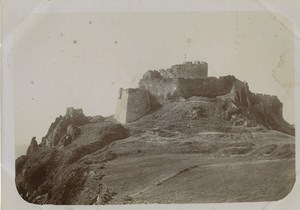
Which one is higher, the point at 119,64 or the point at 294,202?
the point at 119,64

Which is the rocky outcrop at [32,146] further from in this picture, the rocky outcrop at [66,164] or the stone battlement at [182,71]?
the stone battlement at [182,71]

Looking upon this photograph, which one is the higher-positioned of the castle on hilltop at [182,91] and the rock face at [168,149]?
the castle on hilltop at [182,91]

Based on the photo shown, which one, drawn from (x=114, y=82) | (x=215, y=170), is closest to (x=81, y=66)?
(x=114, y=82)

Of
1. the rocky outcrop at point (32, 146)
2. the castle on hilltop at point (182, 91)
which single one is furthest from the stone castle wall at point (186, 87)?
the rocky outcrop at point (32, 146)

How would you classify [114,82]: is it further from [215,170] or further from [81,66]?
[215,170]

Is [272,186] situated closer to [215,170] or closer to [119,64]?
[215,170]

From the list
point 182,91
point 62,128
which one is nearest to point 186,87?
point 182,91

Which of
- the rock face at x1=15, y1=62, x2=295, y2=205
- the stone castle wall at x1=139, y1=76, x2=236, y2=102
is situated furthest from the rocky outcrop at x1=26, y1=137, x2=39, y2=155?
the stone castle wall at x1=139, y1=76, x2=236, y2=102

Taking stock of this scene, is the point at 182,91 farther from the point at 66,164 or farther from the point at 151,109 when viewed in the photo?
the point at 66,164

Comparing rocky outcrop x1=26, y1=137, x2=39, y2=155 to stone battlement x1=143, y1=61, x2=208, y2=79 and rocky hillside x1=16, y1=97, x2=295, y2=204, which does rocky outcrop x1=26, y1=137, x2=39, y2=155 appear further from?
stone battlement x1=143, y1=61, x2=208, y2=79
